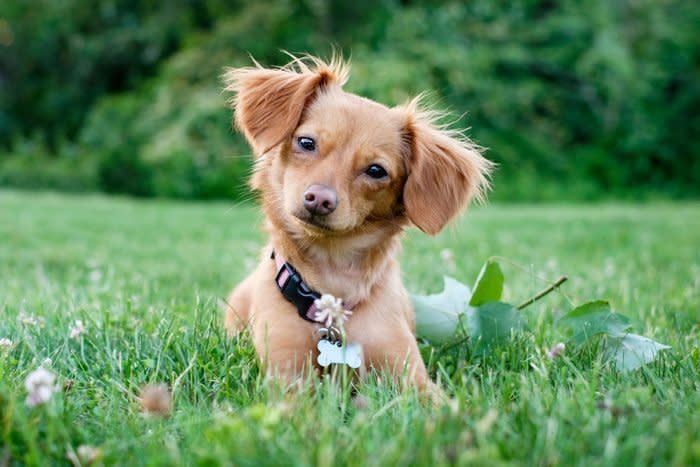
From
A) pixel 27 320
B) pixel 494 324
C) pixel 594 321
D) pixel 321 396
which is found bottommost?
pixel 27 320

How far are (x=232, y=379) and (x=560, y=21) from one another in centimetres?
1606

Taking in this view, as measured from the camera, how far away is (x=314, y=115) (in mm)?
2787

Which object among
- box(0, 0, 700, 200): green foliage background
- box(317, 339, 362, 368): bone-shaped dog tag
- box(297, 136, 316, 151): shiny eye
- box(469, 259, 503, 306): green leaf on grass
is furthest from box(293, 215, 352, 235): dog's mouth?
box(0, 0, 700, 200): green foliage background

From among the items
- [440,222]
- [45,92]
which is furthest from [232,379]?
[45,92]

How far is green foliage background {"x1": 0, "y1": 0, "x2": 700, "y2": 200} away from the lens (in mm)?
15477

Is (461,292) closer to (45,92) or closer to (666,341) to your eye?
(666,341)

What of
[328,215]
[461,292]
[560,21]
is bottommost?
[461,292]

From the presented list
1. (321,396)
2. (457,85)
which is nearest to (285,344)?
(321,396)

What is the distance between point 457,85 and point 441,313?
513 inches

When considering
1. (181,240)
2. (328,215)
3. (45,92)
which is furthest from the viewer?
(45,92)

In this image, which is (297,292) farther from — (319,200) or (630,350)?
(630,350)

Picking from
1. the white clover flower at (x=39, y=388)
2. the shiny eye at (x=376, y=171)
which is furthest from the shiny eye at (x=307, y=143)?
the white clover flower at (x=39, y=388)

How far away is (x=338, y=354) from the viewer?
232 centimetres

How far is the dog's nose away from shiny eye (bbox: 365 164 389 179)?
26cm
